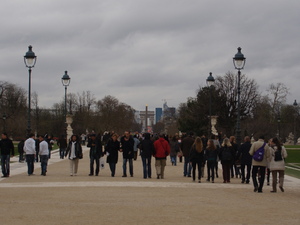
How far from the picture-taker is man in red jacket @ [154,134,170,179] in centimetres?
2303

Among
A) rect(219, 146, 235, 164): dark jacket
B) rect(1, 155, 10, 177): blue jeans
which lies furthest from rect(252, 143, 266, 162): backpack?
rect(1, 155, 10, 177): blue jeans

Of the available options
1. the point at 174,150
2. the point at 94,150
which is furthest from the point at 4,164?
the point at 174,150

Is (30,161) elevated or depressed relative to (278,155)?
depressed

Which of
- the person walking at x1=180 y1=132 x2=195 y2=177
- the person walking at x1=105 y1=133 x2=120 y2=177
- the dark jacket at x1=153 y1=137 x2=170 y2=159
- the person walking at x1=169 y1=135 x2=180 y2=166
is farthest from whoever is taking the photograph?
the person walking at x1=169 y1=135 x2=180 y2=166

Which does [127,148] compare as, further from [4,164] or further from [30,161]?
[4,164]

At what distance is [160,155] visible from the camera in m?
23.1

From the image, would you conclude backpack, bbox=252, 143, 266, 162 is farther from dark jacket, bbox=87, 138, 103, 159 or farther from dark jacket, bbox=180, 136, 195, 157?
dark jacket, bbox=87, 138, 103, 159

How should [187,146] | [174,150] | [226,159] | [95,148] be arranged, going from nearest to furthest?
[226,159] → [95,148] → [187,146] → [174,150]

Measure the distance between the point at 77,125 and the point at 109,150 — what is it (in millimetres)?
79679

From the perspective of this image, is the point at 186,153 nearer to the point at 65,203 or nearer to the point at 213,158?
the point at 213,158

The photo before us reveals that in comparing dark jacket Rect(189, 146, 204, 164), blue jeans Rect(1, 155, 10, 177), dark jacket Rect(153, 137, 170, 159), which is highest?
dark jacket Rect(153, 137, 170, 159)

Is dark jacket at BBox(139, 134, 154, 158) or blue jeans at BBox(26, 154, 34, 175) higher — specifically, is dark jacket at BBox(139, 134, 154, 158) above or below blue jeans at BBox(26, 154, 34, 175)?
above

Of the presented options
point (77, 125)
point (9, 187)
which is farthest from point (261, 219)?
point (77, 125)

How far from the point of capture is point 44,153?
24156 mm
